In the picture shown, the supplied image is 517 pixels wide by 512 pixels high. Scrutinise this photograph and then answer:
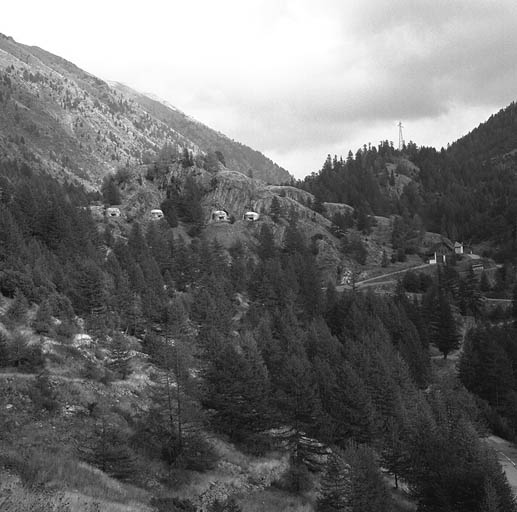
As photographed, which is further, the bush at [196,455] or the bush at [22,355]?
the bush at [22,355]

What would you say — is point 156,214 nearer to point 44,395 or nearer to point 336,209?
point 336,209

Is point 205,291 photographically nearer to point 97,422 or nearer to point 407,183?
point 97,422

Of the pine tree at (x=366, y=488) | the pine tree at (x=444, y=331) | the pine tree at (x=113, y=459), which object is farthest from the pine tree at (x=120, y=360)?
the pine tree at (x=444, y=331)

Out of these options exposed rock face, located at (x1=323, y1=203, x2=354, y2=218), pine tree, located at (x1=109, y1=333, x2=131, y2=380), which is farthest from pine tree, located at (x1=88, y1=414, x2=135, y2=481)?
exposed rock face, located at (x1=323, y1=203, x2=354, y2=218)

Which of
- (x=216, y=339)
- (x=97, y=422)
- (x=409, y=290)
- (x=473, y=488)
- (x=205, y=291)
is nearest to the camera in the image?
(x=473, y=488)

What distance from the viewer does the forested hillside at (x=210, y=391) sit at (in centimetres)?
2448

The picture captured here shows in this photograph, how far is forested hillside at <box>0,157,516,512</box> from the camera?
964 inches

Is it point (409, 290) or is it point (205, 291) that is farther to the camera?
point (409, 290)

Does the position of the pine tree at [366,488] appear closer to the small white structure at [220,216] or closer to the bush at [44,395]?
the bush at [44,395]

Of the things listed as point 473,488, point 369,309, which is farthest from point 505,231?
point 473,488

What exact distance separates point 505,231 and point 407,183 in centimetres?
5872

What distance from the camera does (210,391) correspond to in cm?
3409

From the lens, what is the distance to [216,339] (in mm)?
47094

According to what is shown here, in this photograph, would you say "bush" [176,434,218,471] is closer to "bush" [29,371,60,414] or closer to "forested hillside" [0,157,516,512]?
"forested hillside" [0,157,516,512]
